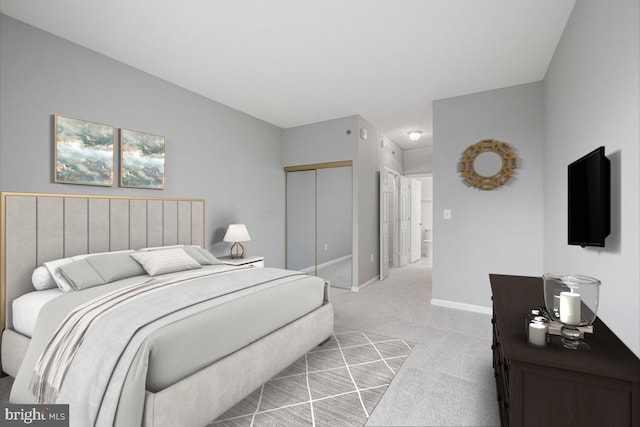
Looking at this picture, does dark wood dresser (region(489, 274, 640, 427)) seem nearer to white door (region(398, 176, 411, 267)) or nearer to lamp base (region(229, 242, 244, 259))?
lamp base (region(229, 242, 244, 259))

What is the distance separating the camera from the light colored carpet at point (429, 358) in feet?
5.76

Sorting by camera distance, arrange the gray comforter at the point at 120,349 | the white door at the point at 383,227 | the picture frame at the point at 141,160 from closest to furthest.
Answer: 1. the gray comforter at the point at 120,349
2. the picture frame at the point at 141,160
3. the white door at the point at 383,227

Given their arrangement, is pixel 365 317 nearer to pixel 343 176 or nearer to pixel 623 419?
pixel 343 176

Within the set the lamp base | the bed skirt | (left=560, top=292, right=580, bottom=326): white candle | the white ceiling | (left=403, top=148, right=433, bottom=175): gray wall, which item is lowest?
the bed skirt

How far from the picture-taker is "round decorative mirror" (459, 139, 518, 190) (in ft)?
11.2

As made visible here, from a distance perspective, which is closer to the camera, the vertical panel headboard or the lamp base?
the vertical panel headboard

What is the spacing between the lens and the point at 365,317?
133 inches

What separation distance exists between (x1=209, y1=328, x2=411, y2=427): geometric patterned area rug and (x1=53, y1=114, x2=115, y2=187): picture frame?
7.82ft

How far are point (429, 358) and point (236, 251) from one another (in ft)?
9.45

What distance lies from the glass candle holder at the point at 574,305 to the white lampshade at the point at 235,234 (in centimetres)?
330

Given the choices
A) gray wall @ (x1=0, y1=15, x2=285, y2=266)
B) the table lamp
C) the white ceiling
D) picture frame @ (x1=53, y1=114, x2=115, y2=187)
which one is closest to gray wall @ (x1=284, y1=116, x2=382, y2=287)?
gray wall @ (x1=0, y1=15, x2=285, y2=266)

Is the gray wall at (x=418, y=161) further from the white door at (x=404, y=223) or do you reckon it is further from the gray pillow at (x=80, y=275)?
the gray pillow at (x=80, y=275)

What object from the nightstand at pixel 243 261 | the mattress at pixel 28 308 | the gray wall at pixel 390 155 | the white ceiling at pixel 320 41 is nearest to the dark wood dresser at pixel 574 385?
the white ceiling at pixel 320 41

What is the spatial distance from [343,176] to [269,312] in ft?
9.94
